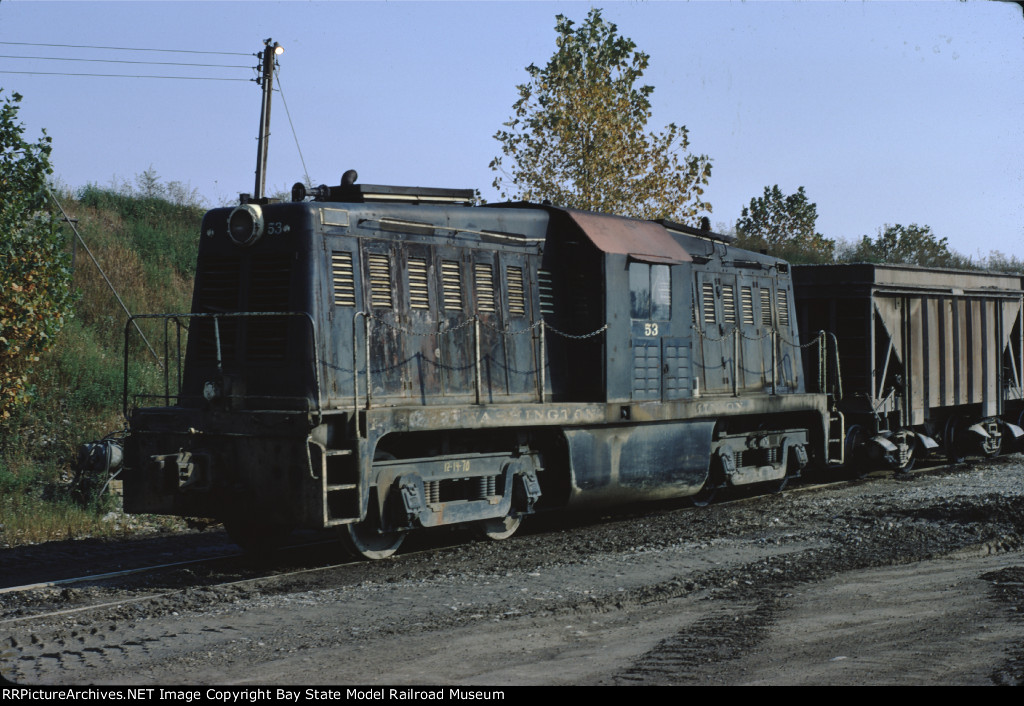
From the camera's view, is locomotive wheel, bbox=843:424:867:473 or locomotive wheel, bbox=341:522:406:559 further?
locomotive wheel, bbox=843:424:867:473

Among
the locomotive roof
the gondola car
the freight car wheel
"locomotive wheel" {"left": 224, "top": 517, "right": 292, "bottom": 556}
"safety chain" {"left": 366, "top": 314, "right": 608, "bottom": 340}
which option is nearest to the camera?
the gondola car

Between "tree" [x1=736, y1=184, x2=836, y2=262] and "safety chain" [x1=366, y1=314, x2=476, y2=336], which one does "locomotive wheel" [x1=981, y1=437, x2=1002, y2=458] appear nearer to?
"safety chain" [x1=366, y1=314, x2=476, y2=336]

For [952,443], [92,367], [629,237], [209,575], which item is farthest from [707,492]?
[92,367]

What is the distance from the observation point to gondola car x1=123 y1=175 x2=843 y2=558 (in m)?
9.03

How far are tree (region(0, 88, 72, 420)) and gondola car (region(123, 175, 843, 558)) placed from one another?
11.2 feet

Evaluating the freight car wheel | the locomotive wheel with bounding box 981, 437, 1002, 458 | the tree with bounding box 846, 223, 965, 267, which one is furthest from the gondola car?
the tree with bounding box 846, 223, 965, 267

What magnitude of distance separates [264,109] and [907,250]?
3762 cm

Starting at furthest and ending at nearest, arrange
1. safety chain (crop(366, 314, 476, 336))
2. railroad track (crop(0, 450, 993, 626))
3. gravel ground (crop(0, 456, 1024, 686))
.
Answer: safety chain (crop(366, 314, 476, 336))
railroad track (crop(0, 450, 993, 626))
gravel ground (crop(0, 456, 1024, 686))

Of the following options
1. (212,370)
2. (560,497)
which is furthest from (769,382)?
(212,370)

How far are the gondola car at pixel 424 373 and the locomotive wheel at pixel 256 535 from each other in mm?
44

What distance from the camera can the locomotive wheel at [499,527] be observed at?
1066 centimetres

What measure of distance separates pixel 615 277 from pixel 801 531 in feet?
11.1

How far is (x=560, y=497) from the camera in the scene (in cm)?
1100

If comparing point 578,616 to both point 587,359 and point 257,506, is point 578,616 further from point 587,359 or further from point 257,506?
point 587,359
